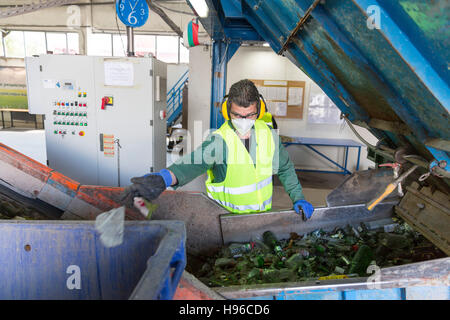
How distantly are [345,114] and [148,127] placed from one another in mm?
2707

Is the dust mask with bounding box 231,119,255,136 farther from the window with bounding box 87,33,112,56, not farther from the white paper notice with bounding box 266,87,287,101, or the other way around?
the window with bounding box 87,33,112,56

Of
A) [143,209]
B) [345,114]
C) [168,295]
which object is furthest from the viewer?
[345,114]

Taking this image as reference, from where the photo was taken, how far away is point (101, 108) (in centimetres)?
411

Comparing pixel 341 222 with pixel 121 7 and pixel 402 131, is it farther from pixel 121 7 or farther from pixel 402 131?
pixel 121 7

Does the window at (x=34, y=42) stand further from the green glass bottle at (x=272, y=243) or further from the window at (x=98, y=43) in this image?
the green glass bottle at (x=272, y=243)

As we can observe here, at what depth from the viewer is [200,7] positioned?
2.98 meters

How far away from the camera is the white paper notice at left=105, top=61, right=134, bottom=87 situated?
13.0 ft

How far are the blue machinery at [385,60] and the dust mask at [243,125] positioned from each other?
25.1 inches

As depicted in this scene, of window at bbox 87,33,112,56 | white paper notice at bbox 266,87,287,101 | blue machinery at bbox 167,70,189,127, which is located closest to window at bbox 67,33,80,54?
window at bbox 87,33,112,56

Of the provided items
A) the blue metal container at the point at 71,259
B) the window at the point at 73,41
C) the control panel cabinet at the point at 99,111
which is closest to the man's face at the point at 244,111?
the blue metal container at the point at 71,259

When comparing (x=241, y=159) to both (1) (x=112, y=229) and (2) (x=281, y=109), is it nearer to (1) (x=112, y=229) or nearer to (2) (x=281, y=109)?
(1) (x=112, y=229)

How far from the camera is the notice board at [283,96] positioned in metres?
6.74
